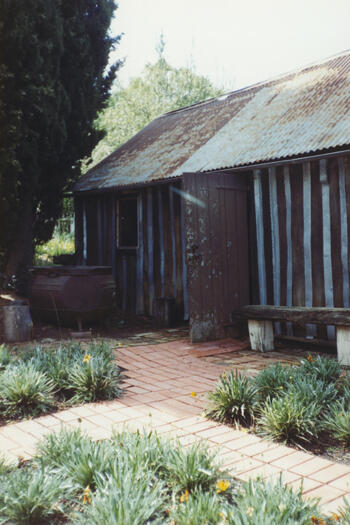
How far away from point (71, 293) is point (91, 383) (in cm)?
347

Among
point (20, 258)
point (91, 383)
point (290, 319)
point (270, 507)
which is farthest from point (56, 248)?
point (270, 507)

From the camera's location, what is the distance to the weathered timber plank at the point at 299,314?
5.52 metres

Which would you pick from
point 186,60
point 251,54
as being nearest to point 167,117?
point 186,60

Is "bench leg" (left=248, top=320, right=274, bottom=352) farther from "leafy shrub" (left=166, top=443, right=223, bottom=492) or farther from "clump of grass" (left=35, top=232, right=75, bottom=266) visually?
"clump of grass" (left=35, top=232, right=75, bottom=266)

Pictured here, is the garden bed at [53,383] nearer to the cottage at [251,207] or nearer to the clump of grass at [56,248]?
the cottage at [251,207]

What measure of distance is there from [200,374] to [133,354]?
3.98ft

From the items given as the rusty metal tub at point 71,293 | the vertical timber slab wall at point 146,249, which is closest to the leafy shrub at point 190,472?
the rusty metal tub at point 71,293

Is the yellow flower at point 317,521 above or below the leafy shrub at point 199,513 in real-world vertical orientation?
below

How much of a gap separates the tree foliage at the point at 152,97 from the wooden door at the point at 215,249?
29.4 meters

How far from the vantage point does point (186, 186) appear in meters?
6.66

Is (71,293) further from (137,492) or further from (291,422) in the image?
(137,492)

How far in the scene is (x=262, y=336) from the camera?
6430 mm

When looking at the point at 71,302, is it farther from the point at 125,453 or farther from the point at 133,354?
the point at 125,453

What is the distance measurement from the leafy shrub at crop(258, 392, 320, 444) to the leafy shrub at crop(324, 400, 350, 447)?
0.09 metres
